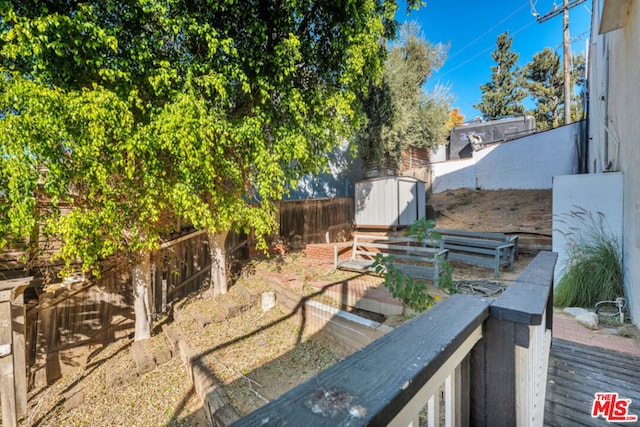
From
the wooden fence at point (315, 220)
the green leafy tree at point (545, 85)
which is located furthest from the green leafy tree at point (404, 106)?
the green leafy tree at point (545, 85)

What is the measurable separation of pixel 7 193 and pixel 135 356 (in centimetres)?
270

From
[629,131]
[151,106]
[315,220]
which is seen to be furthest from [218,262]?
[629,131]

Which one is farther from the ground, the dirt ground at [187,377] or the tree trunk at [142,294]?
the tree trunk at [142,294]

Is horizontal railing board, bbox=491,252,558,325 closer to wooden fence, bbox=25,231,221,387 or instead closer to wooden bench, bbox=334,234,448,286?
wooden bench, bbox=334,234,448,286

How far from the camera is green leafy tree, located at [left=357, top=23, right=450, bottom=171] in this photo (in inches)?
361

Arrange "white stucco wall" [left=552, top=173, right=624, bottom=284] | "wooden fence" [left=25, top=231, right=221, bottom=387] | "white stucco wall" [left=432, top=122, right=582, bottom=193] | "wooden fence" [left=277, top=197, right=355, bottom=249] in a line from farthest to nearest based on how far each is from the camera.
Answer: "white stucco wall" [left=432, top=122, right=582, bottom=193] → "wooden fence" [left=277, top=197, right=355, bottom=249] → "wooden fence" [left=25, top=231, right=221, bottom=387] → "white stucco wall" [left=552, top=173, right=624, bottom=284]

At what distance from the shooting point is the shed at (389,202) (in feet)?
27.4

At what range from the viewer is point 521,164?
36.2 feet

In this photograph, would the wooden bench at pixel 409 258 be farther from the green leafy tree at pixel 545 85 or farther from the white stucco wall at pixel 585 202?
the green leafy tree at pixel 545 85

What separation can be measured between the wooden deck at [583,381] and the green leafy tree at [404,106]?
25.4 feet

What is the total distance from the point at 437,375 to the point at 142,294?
5099mm

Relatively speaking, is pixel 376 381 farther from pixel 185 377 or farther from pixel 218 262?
pixel 218 262

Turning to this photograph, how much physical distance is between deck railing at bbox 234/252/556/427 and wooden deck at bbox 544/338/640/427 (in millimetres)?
719

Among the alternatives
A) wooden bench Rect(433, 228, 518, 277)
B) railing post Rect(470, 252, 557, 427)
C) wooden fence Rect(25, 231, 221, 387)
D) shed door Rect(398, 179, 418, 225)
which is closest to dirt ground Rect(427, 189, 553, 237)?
shed door Rect(398, 179, 418, 225)
